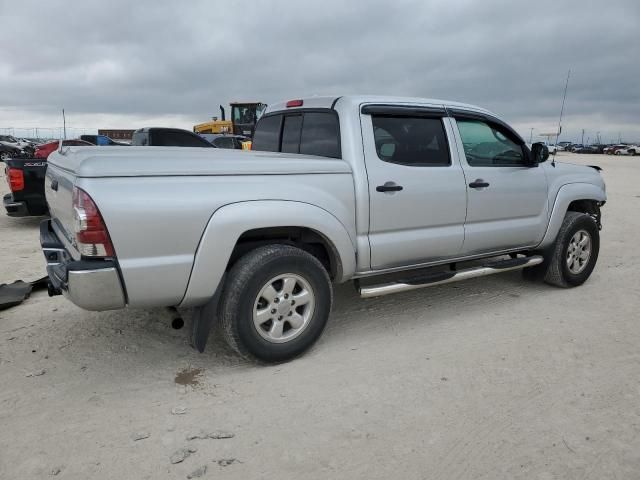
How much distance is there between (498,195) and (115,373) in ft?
11.3

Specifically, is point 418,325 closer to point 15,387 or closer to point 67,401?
point 67,401

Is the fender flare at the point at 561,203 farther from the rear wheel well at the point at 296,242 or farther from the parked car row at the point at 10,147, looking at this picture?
the parked car row at the point at 10,147

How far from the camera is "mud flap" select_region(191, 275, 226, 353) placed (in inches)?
131

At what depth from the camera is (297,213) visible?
344 centimetres

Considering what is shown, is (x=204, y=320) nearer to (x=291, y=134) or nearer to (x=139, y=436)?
(x=139, y=436)

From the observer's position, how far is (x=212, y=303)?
10.9ft

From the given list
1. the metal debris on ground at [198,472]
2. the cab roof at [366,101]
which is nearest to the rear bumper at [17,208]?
the cab roof at [366,101]

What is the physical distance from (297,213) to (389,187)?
82 centimetres

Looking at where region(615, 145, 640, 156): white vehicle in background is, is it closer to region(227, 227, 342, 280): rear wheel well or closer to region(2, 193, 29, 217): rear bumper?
region(2, 193, 29, 217): rear bumper

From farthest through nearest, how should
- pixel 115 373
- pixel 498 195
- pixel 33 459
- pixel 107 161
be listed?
pixel 498 195
pixel 115 373
pixel 107 161
pixel 33 459

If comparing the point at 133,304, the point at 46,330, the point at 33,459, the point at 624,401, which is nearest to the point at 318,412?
the point at 133,304

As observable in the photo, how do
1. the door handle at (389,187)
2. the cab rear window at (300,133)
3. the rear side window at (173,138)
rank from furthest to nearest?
the rear side window at (173,138) → the cab rear window at (300,133) → the door handle at (389,187)

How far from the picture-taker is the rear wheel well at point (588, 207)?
5.65 meters

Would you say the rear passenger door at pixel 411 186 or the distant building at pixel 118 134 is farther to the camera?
the distant building at pixel 118 134
